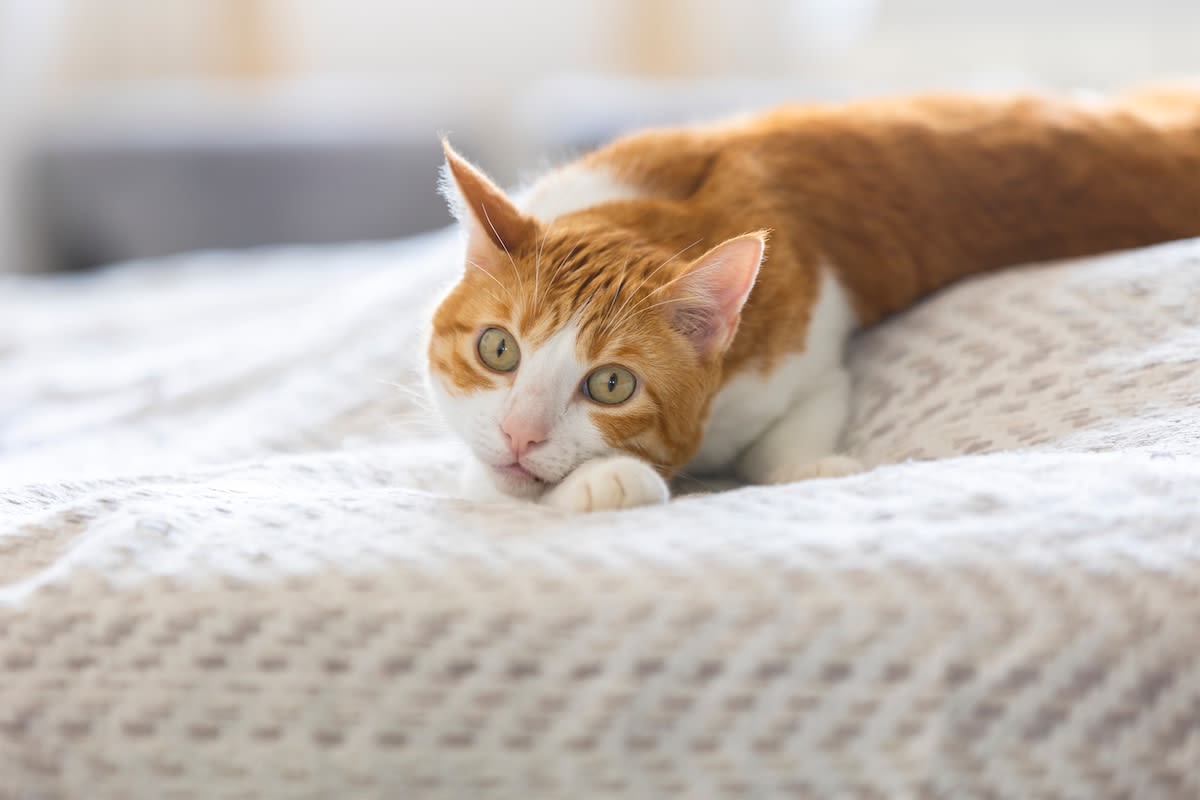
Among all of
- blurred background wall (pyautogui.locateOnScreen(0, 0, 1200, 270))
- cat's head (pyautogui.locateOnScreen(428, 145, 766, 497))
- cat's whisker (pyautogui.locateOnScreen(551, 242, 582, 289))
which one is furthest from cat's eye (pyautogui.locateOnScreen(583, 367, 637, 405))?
blurred background wall (pyautogui.locateOnScreen(0, 0, 1200, 270))

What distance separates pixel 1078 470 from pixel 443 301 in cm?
59

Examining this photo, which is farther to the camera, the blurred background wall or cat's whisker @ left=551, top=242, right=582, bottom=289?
the blurred background wall

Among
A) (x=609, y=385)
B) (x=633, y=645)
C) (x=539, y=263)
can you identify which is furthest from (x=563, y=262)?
(x=633, y=645)

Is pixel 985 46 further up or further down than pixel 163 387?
further up

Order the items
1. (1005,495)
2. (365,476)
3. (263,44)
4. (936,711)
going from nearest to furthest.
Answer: (936,711) < (1005,495) < (365,476) < (263,44)

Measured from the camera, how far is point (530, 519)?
30.1 inches

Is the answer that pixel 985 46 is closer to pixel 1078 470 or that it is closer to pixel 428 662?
pixel 1078 470

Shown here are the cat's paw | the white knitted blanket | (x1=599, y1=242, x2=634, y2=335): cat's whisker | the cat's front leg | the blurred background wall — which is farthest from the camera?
the blurred background wall

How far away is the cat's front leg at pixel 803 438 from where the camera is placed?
39.9 inches

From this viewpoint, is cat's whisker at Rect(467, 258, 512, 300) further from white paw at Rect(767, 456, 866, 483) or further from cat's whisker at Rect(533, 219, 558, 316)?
white paw at Rect(767, 456, 866, 483)

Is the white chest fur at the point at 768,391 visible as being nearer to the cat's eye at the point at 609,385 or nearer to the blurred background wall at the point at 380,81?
the cat's eye at the point at 609,385

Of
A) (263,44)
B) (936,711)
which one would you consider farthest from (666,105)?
(936,711)

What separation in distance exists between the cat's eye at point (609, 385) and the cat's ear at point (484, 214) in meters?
0.16

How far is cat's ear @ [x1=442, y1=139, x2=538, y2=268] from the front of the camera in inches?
37.4
